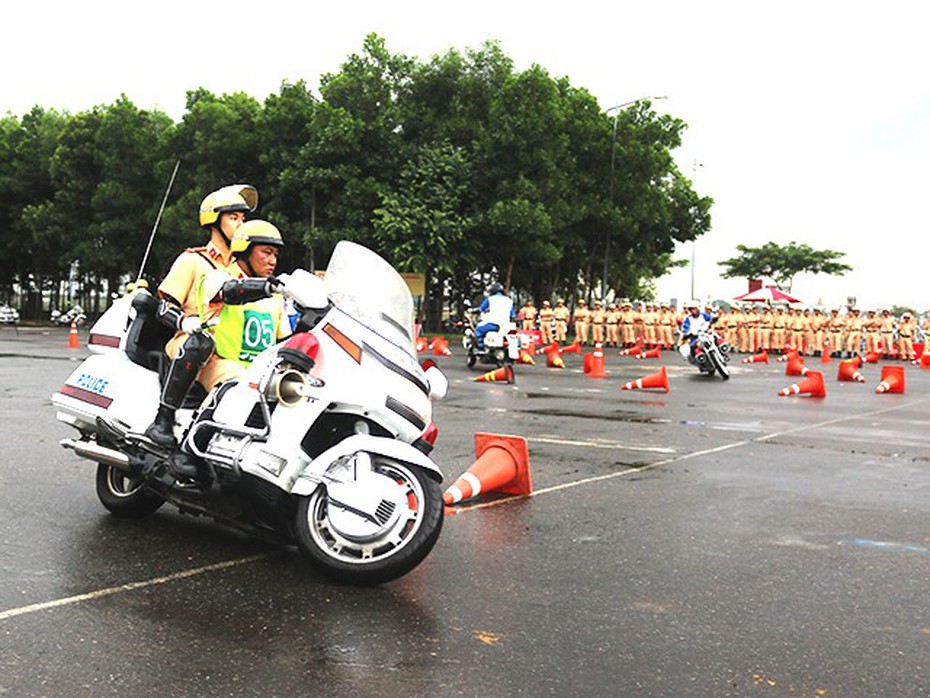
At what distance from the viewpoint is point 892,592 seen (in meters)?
5.05

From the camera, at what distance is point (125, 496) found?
6.21 metres

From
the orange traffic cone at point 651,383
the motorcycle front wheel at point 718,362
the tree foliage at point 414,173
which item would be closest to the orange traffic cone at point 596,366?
the motorcycle front wheel at point 718,362

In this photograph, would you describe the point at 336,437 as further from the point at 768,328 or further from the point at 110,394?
the point at 768,328

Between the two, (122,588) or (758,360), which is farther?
(758,360)

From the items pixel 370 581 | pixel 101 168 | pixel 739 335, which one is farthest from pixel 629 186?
pixel 370 581

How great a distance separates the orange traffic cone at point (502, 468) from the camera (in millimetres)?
7219

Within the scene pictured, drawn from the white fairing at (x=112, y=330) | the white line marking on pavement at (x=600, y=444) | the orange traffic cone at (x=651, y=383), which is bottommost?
the white line marking on pavement at (x=600, y=444)

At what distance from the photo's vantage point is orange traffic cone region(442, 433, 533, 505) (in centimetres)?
722

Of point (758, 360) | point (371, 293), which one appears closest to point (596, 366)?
point (758, 360)

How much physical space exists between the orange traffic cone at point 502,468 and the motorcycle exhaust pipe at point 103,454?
2279 mm

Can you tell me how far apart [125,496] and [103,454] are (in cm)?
52

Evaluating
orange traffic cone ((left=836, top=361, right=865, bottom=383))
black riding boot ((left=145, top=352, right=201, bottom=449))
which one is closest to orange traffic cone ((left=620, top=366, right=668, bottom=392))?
orange traffic cone ((left=836, top=361, right=865, bottom=383))

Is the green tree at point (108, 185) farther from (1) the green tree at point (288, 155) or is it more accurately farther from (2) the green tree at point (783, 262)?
(2) the green tree at point (783, 262)

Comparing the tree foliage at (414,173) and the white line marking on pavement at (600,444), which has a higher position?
the tree foliage at (414,173)
